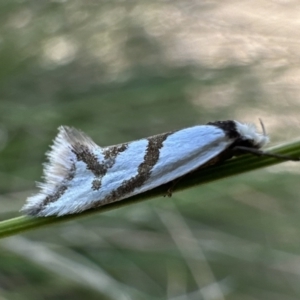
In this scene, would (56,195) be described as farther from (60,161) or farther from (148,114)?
(148,114)

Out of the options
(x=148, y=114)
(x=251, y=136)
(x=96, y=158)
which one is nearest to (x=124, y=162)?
(x=96, y=158)

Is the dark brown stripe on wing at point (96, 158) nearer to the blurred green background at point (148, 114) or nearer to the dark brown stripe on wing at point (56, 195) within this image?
the dark brown stripe on wing at point (56, 195)

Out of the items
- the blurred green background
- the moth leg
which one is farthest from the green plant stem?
the blurred green background

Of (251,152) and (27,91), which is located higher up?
(27,91)

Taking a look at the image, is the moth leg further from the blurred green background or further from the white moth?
the blurred green background

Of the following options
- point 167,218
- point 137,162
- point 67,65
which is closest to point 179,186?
point 137,162

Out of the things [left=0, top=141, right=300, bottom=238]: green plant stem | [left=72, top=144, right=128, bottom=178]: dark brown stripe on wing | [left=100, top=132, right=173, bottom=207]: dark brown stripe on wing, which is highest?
[left=72, top=144, right=128, bottom=178]: dark brown stripe on wing

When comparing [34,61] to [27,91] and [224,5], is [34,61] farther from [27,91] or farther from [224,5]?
[224,5]
